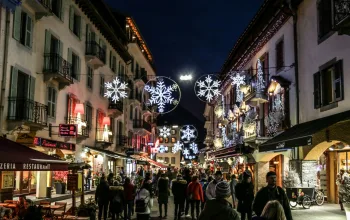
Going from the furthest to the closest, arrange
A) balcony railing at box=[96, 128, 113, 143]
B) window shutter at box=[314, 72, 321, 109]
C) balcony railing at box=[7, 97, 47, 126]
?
balcony railing at box=[96, 128, 113, 143] < balcony railing at box=[7, 97, 47, 126] < window shutter at box=[314, 72, 321, 109]

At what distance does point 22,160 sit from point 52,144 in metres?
12.8

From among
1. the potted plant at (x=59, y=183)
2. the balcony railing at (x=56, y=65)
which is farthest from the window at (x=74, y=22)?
the potted plant at (x=59, y=183)

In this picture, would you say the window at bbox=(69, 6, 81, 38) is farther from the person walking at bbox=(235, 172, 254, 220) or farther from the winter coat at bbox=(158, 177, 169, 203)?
the person walking at bbox=(235, 172, 254, 220)

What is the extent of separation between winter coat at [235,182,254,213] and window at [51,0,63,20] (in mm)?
16779

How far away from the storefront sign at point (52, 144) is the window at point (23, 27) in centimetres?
466

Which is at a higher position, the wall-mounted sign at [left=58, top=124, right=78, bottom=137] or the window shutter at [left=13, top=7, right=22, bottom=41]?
the window shutter at [left=13, top=7, right=22, bottom=41]

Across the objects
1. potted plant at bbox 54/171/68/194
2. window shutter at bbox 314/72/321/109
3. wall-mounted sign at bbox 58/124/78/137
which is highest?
window shutter at bbox 314/72/321/109

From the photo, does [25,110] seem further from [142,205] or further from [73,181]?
[142,205]

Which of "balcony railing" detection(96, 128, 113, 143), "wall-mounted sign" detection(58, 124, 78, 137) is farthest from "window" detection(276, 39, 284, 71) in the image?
"balcony railing" detection(96, 128, 113, 143)

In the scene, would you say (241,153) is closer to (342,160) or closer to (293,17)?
(342,160)

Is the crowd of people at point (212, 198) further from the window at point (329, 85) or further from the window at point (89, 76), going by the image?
the window at point (89, 76)

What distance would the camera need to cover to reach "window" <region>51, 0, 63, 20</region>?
25.4m

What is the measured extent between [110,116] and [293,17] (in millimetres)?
21553

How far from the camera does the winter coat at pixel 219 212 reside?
19.2 feet
